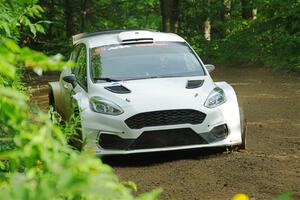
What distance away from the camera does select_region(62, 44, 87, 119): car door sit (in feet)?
29.5

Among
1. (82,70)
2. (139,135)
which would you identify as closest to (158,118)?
(139,135)

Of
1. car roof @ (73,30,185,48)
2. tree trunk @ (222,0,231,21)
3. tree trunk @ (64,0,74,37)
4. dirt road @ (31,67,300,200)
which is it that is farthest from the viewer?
tree trunk @ (64,0,74,37)

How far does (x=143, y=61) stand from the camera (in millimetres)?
9258

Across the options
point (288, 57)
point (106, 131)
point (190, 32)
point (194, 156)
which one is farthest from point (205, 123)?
point (190, 32)

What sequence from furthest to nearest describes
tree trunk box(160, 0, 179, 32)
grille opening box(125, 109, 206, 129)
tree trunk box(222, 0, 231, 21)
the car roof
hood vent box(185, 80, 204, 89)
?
1. tree trunk box(222, 0, 231, 21)
2. tree trunk box(160, 0, 179, 32)
3. the car roof
4. hood vent box(185, 80, 204, 89)
5. grille opening box(125, 109, 206, 129)

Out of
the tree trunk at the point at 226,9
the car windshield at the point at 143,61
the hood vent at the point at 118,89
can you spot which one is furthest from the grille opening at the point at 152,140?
the tree trunk at the point at 226,9

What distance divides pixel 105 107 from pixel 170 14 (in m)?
17.0

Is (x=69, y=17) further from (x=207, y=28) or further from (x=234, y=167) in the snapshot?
(x=234, y=167)

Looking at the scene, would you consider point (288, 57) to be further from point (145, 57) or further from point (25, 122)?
point (25, 122)

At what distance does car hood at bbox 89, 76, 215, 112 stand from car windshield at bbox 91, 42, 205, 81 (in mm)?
363

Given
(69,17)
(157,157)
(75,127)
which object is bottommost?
(69,17)

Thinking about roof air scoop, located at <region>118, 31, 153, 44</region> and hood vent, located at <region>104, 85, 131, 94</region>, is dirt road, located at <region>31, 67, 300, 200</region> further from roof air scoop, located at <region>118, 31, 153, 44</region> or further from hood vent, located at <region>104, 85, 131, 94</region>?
roof air scoop, located at <region>118, 31, 153, 44</region>

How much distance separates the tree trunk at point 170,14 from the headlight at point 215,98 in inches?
636

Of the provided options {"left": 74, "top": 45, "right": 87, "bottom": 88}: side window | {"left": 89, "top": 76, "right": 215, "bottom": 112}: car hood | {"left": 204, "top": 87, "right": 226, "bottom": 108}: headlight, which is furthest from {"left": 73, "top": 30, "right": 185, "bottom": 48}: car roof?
{"left": 204, "top": 87, "right": 226, "bottom": 108}: headlight
